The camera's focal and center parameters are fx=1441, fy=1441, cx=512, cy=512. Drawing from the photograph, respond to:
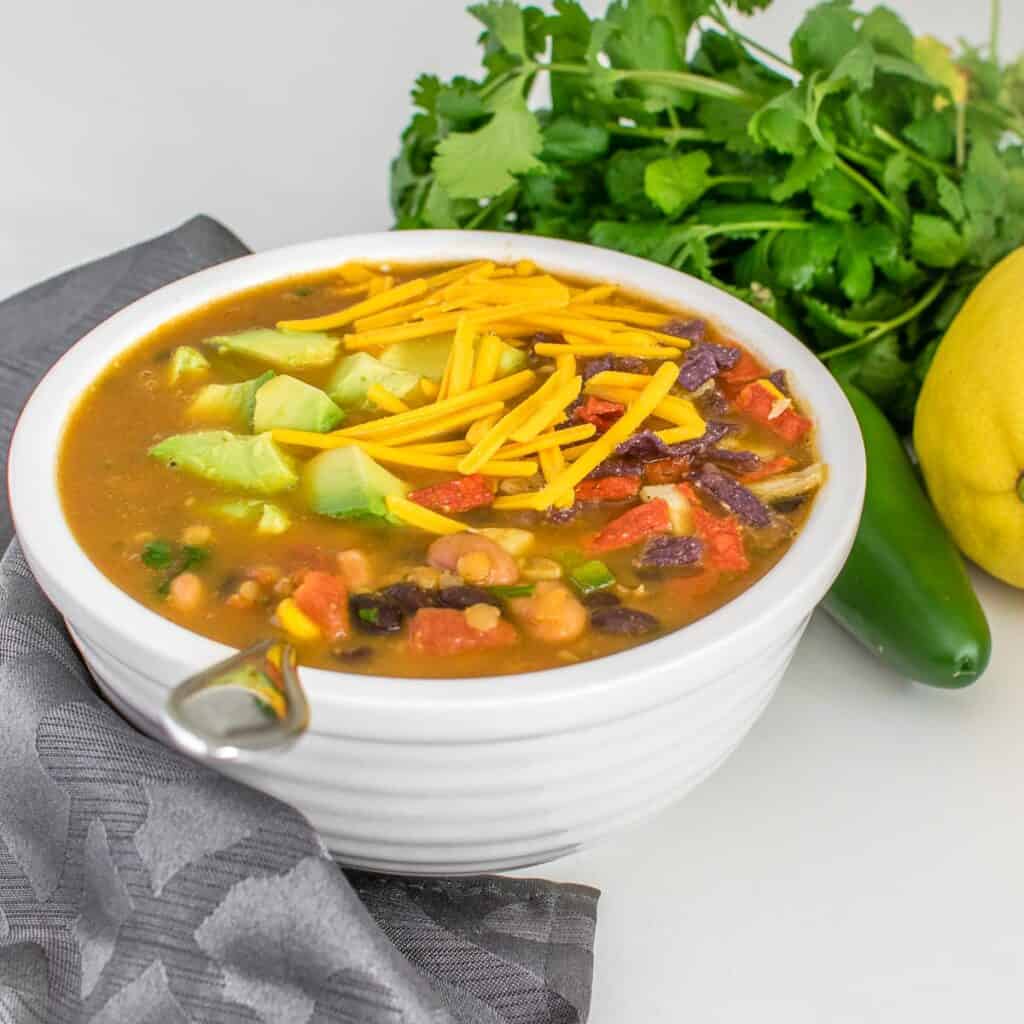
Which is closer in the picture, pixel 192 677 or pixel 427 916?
pixel 192 677

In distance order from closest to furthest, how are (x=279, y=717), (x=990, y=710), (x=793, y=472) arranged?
(x=279, y=717)
(x=793, y=472)
(x=990, y=710)

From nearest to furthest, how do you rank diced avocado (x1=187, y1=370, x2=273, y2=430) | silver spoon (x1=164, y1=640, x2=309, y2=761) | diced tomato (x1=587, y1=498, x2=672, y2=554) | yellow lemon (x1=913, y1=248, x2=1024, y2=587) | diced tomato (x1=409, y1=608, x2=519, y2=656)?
1. silver spoon (x1=164, y1=640, x2=309, y2=761)
2. diced tomato (x1=409, y1=608, x2=519, y2=656)
3. diced tomato (x1=587, y1=498, x2=672, y2=554)
4. diced avocado (x1=187, y1=370, x2=273, y2=430)
5. yellow lemon (x1=913, y1=248, x2=1024, y2=587)

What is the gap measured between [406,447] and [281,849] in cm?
70

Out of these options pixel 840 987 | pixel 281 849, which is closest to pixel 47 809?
pixel 281 849

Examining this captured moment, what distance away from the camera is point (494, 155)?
3.27m

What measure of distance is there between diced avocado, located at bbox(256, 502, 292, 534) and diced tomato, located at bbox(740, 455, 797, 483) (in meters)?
0.77

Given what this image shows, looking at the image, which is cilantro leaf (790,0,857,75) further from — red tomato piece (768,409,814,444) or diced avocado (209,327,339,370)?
diced avocado (209,327,339,370)

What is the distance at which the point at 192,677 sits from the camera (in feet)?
6.08

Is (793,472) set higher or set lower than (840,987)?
higher

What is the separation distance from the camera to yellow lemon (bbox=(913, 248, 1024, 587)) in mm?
2801

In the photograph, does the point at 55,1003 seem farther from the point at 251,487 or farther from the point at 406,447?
the point at 406,447

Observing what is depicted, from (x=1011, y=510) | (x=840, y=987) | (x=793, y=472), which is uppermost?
(x=793, y=472)

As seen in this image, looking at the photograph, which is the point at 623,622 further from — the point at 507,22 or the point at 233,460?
the point at 507,22

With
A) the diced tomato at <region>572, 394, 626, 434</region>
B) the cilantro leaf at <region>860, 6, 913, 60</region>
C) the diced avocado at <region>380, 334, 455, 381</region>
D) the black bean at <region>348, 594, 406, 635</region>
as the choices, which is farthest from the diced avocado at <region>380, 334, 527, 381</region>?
the cilantro leaf at <region>860, 6, 913, 60</region>
